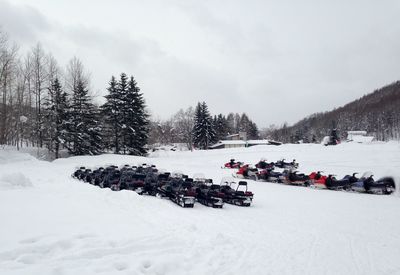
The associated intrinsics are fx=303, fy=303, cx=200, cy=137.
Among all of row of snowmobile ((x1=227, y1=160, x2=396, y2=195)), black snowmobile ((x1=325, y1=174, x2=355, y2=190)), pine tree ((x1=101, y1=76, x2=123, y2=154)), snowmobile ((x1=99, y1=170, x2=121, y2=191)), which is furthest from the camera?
pine tree ((x1=101, y1=76, x2=123, y2=154))

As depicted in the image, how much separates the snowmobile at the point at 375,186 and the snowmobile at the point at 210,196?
356 inches

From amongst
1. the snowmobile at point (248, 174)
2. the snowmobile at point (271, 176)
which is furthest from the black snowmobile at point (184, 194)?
the snowmobile at point (248, 174)

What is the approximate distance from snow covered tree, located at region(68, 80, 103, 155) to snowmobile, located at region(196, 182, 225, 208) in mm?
29796

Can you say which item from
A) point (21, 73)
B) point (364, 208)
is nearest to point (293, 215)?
point (364, 208)

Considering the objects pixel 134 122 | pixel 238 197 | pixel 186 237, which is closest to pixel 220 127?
pixel 134 122

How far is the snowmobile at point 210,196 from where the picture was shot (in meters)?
13.9

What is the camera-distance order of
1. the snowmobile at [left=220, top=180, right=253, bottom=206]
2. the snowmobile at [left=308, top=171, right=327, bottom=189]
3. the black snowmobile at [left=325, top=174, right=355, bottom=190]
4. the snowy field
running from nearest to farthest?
the snowy field → the snowmobile at [left=220, top=180, right=253, bottom=206] → the black snowmobile at [left=325, top=174, right=355, bottom=190] → the snowmobile at [left=308, top=171, right=327, bottom=189]

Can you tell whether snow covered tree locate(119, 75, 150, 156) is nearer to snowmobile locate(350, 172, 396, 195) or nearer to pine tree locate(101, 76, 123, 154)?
pine tree locate(101, 76, 123, 154)

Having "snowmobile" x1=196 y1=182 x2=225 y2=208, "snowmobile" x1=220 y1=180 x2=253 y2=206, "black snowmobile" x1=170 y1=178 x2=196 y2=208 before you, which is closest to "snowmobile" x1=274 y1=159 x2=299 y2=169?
"snowmobile" x1=220 y1=180 x2=253 y2=206

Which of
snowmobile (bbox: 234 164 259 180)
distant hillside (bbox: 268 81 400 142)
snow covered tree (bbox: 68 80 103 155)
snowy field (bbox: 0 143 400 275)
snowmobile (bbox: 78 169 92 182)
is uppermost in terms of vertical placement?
distant hillside (bbox: 268 81 400 142)

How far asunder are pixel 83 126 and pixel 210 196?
31.8 metres

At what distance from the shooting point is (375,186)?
17500mm

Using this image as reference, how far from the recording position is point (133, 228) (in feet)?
26.3

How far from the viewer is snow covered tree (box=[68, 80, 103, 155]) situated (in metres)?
40.3
